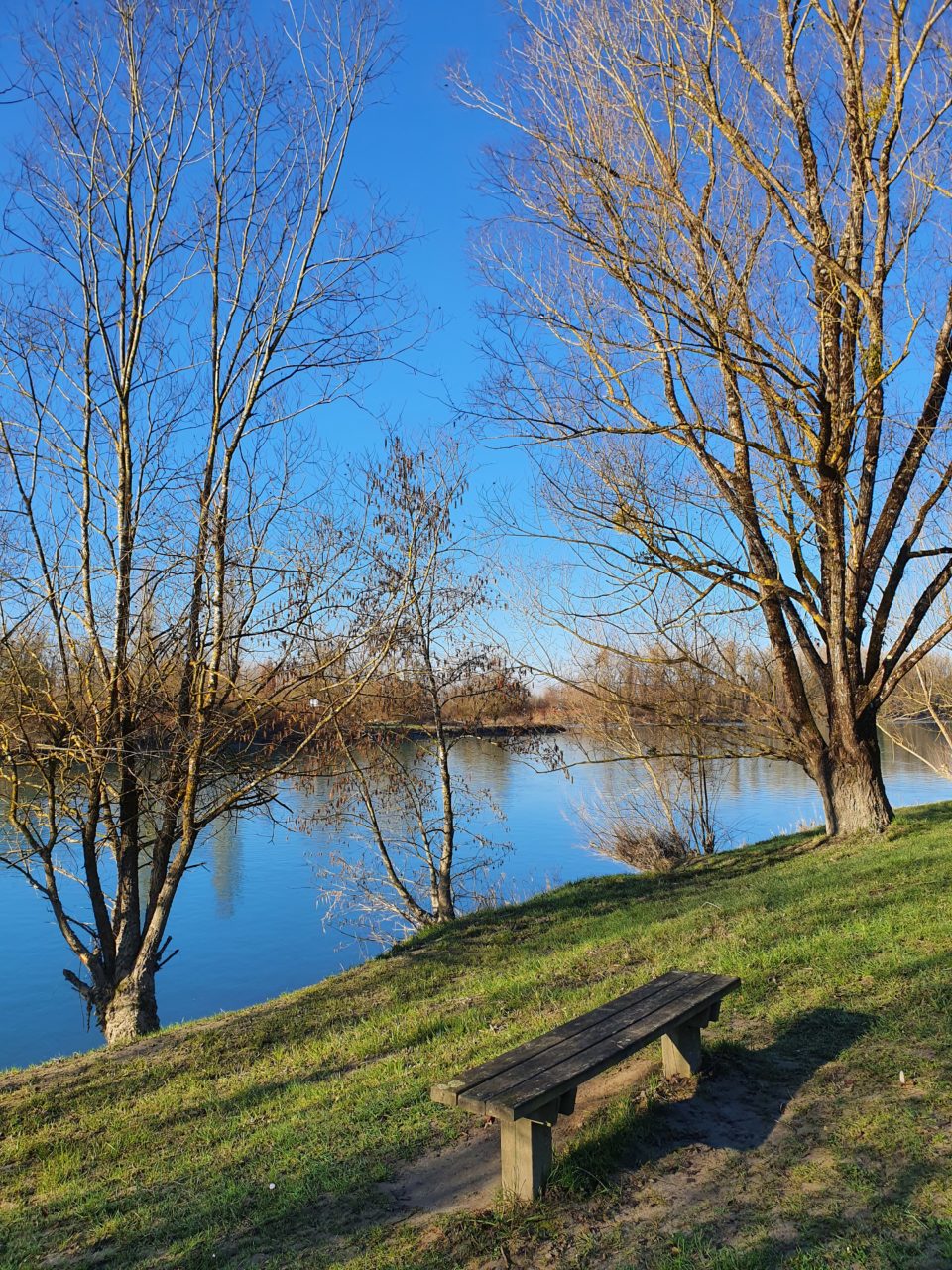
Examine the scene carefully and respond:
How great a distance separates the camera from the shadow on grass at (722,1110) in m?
3.42

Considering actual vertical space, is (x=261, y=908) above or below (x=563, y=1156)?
below

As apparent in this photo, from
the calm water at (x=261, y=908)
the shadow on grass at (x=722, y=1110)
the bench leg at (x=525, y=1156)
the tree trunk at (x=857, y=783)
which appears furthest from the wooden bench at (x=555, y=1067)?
the tree trunk at (x=857, y=783)

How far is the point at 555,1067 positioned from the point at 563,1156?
43 cm

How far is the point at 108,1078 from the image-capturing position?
5832 mm

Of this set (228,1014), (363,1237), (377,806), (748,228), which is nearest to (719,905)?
(228,1014)

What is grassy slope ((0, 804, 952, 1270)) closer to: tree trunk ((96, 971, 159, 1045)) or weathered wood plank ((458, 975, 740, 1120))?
weathered wood plank ((458, 975, 740, 1120))

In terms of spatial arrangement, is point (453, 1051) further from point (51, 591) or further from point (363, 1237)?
point (51, 591)

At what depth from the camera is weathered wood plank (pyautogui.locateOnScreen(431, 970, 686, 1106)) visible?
318 cm

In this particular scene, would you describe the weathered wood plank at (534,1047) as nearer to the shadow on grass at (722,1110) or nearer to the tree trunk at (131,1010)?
the shadow on grass at (722,1110)

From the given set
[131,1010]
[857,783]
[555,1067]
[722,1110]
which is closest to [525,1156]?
[555,1067]

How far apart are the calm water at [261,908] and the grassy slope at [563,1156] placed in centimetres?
234

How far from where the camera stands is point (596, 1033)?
3.66m

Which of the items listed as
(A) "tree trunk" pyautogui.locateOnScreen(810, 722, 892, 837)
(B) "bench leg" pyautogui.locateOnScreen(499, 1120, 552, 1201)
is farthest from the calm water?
(A) "tree trunk" pyautogui.locateOnScreen(810, 722, 892, 837)

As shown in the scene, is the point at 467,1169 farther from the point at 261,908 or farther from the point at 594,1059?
the point at 261,908
